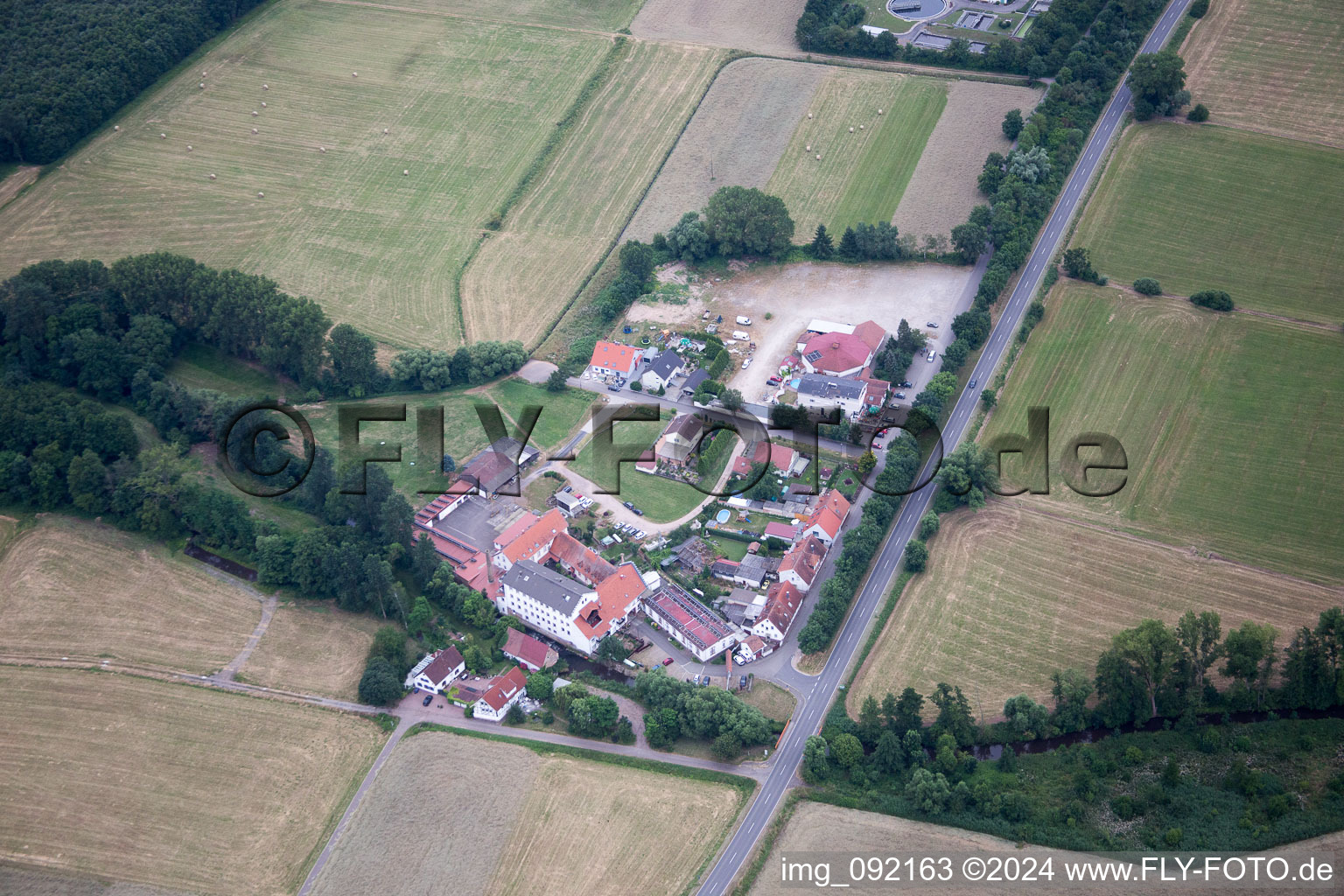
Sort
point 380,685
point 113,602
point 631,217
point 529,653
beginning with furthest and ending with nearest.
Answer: point 631,217
point 113,602
point 529,653
point 380,685

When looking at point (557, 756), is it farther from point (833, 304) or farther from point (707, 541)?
point (833, 304)

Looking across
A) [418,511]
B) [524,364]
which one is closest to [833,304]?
[524,364]

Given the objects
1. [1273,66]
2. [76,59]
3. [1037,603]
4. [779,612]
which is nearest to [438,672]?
[779,612]

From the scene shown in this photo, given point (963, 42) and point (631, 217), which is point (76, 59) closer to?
point (631, 217)

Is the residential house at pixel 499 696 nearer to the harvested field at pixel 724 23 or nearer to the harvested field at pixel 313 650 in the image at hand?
the harvested field at pixel 313 650

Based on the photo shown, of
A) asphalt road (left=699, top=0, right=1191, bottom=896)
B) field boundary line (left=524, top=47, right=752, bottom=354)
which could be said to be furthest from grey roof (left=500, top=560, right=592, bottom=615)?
field boundary line (left=524, top=47, right=752, bottom=354)

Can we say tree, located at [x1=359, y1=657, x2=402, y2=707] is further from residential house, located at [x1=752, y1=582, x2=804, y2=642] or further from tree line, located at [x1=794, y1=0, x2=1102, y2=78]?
tree line, located at [x1=794, y1=0, x2=1102, y2=78]

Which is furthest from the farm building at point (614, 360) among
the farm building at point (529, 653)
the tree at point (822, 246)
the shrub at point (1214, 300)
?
the shrub at point (1214, 300)
